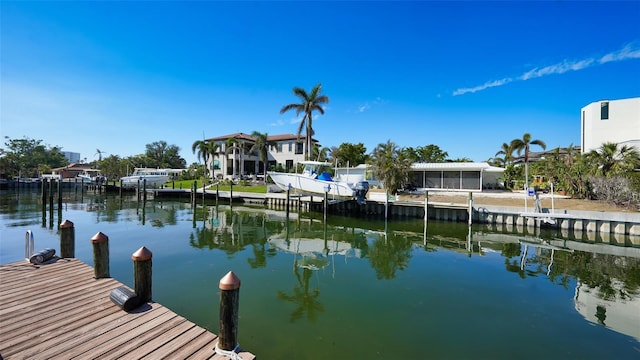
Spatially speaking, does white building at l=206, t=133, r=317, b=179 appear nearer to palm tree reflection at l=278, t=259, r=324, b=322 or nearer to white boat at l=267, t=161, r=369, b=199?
white boat at l=267, t=161, r=369, b=199

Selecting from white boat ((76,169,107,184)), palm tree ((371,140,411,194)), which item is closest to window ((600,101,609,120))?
palm tree ((371,140,411,194))

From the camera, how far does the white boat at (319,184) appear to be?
2086cm

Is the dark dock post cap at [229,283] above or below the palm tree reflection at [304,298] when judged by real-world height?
above

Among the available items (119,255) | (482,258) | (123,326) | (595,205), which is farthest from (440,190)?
(123,326)

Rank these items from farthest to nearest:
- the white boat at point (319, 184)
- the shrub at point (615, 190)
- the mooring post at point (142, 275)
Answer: the white boat at point (319, 184) < the shrub at point (615, 190) < the mooring post at point (142, 275)

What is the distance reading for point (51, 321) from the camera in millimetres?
4250

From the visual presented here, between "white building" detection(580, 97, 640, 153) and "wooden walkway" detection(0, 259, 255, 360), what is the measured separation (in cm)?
3485

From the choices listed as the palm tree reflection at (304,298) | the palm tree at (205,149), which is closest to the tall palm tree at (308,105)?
the palm tree at (205,149)

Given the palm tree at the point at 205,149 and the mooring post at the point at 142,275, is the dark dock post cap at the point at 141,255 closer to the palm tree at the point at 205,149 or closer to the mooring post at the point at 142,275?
the mooring post at the point at 142,275

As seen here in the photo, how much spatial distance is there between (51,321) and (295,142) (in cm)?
4045

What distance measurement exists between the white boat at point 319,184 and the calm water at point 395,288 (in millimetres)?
4583

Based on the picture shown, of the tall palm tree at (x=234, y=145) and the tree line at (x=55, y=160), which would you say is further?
the tree line at (x=55, y=160)

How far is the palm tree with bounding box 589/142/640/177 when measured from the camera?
20531mm

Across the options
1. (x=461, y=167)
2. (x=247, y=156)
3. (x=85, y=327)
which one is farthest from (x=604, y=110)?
(x=247, y=156)
